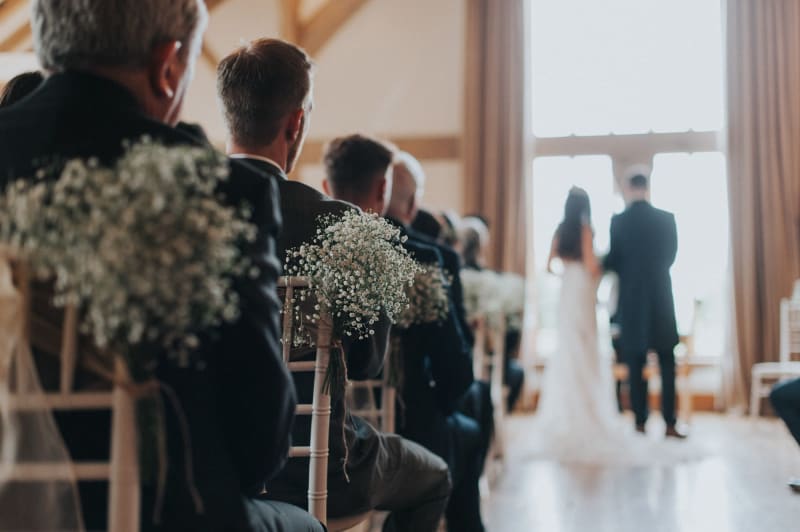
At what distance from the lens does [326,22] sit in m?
9.70

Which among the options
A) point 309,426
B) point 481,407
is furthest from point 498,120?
point 309,426

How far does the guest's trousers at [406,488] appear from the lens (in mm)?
2004

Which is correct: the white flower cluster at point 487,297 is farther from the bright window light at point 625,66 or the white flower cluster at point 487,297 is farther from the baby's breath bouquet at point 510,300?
the bright window light at point 625,66

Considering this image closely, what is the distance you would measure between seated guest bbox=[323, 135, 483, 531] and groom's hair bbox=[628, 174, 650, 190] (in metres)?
3.65

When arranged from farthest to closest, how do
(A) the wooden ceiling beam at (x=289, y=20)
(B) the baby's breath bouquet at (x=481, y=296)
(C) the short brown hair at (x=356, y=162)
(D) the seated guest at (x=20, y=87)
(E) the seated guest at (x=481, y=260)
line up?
1. (A) the wooden ceiling beam at (x=289, y=20)
2. (E) the seated guest at (x=481, y=260)
3. (B) the baby's breath bouquet at (x=481, y=296)
4. (C) the short brown hair at (x=356, y=162)
5. (D) the seated guest at (x=20, y=87)

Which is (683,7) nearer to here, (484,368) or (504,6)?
(504,6)

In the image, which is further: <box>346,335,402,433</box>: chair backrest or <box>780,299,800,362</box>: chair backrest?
<box>780,299,800,362</box>: chair backrest

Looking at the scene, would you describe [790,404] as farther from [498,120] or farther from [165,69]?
[498,120]

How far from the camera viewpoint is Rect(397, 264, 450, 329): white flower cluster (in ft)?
8.27

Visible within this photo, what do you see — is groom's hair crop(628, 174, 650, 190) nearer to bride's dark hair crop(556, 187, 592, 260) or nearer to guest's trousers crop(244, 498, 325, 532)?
bride's dark hair crop(556, 187, 592, 260)

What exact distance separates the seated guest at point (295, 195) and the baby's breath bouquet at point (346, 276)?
0.41ft

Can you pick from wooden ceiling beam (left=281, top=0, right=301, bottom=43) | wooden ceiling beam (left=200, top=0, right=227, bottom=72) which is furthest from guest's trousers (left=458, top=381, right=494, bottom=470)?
wooden ceiling beam (left=200, top=0, right=227, bottom=72)

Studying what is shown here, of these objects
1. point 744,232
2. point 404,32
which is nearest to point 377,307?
point 744,232

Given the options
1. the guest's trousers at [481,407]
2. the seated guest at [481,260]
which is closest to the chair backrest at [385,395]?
the guest's trousers at [481,407]
